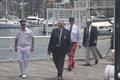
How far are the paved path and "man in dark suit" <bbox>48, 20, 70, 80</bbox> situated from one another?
69 centimetres

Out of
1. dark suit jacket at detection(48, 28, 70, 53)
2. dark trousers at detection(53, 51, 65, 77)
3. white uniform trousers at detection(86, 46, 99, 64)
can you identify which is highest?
dark suit jacket at detection(48, 28, 70, 53)

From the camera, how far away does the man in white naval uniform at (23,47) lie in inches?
512

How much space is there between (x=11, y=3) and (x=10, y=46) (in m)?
20.3

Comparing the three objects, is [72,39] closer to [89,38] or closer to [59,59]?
[89,38]

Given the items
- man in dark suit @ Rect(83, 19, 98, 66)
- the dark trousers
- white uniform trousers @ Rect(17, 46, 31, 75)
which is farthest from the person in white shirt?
white uniform trousers @ Rect(17, 46, 31, 75)

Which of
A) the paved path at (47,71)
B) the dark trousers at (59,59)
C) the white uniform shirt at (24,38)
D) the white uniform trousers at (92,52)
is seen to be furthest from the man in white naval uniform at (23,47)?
the white uniform trousers at (92,52)

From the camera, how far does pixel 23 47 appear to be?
42.9 feet

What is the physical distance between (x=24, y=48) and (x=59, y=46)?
1016 millimetres

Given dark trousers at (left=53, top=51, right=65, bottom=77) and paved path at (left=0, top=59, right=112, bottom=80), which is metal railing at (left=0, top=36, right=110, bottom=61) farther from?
dark trousers at (left=53, top=51, right=65, bottom=77)

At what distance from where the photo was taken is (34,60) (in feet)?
58.6

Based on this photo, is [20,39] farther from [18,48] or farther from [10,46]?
[10,46]

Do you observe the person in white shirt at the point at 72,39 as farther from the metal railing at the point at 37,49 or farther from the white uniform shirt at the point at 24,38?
the metal railing at the point at 37,49

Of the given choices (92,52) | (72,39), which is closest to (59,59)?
(72,39)

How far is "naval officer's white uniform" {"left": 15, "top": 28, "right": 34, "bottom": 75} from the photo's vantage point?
512 inches
